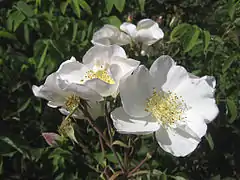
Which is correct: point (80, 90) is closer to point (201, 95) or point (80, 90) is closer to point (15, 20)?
point (201, 95)

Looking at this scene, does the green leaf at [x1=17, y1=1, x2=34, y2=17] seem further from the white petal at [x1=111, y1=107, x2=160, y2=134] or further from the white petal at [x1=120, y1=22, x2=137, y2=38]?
the white petal at [x1=111, y1=107, x2=160, y2=134]

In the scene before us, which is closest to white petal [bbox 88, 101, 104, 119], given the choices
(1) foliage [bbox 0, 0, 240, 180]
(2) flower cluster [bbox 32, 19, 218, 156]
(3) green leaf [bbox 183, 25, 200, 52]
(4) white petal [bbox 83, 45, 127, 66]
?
(2) flower cluster [bbox 32, 19, 218, 156]

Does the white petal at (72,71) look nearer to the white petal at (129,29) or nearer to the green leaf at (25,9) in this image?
the white petal at (129,29)

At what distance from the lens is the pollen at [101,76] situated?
4.44 ft

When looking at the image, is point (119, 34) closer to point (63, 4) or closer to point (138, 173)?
point (138, 173)

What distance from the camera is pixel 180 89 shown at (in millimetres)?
1429

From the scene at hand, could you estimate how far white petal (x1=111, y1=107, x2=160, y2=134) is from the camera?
1.31m

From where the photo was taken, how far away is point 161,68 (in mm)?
1396

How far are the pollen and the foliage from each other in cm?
46

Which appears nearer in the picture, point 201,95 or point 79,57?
point 201,95

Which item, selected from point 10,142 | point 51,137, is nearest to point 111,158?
point 51,137

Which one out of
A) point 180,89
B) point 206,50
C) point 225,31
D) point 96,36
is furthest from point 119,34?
point 225,31

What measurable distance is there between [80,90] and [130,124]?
153 mm

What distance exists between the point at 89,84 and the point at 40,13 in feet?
2.98
